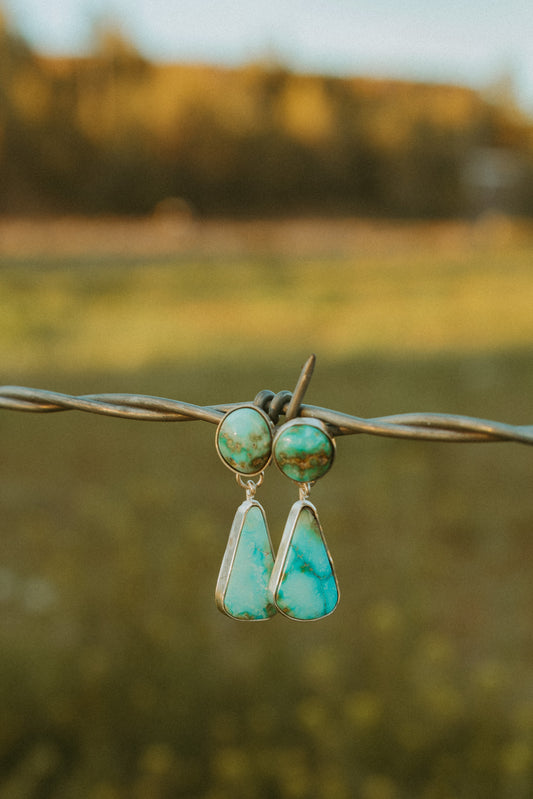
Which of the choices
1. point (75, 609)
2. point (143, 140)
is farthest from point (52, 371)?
point (143, 140)

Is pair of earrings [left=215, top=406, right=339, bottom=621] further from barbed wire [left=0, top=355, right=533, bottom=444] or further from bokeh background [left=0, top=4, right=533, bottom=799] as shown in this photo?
bokeh background [left=0, top=4, right=533, bottom=799]

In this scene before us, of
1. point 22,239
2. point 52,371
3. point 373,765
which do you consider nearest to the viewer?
point 373,765

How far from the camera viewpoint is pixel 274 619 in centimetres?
211

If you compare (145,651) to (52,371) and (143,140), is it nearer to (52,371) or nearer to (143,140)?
(52,371)

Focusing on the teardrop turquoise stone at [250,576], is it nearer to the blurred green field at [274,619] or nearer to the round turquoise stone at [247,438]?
the round turquoise stone at [247,438]

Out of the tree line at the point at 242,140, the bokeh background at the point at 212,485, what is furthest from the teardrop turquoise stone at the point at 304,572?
the tree line at the point at 242,140

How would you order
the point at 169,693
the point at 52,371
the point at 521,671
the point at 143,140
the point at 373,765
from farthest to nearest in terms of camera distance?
1. the point at 143,140
2. the point at 52,371
3. the point at 521,671
4. the point at 169,693
5. the point at 373,765

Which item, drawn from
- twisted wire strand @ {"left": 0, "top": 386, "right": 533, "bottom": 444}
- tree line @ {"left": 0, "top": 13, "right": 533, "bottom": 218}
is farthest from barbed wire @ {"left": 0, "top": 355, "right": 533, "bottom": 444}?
tree line @ {"left": 0, "top": 13, "right": 533, "bottom": 218}

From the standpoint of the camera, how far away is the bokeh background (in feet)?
5.36

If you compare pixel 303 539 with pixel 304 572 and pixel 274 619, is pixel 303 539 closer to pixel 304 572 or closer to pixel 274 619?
pixel 304 572

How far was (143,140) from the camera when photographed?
1639 cm

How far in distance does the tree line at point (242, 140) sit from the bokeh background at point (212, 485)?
8cm

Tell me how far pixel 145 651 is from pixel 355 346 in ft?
18.9

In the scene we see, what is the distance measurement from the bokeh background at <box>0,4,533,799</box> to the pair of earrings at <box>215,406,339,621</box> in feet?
2.88
